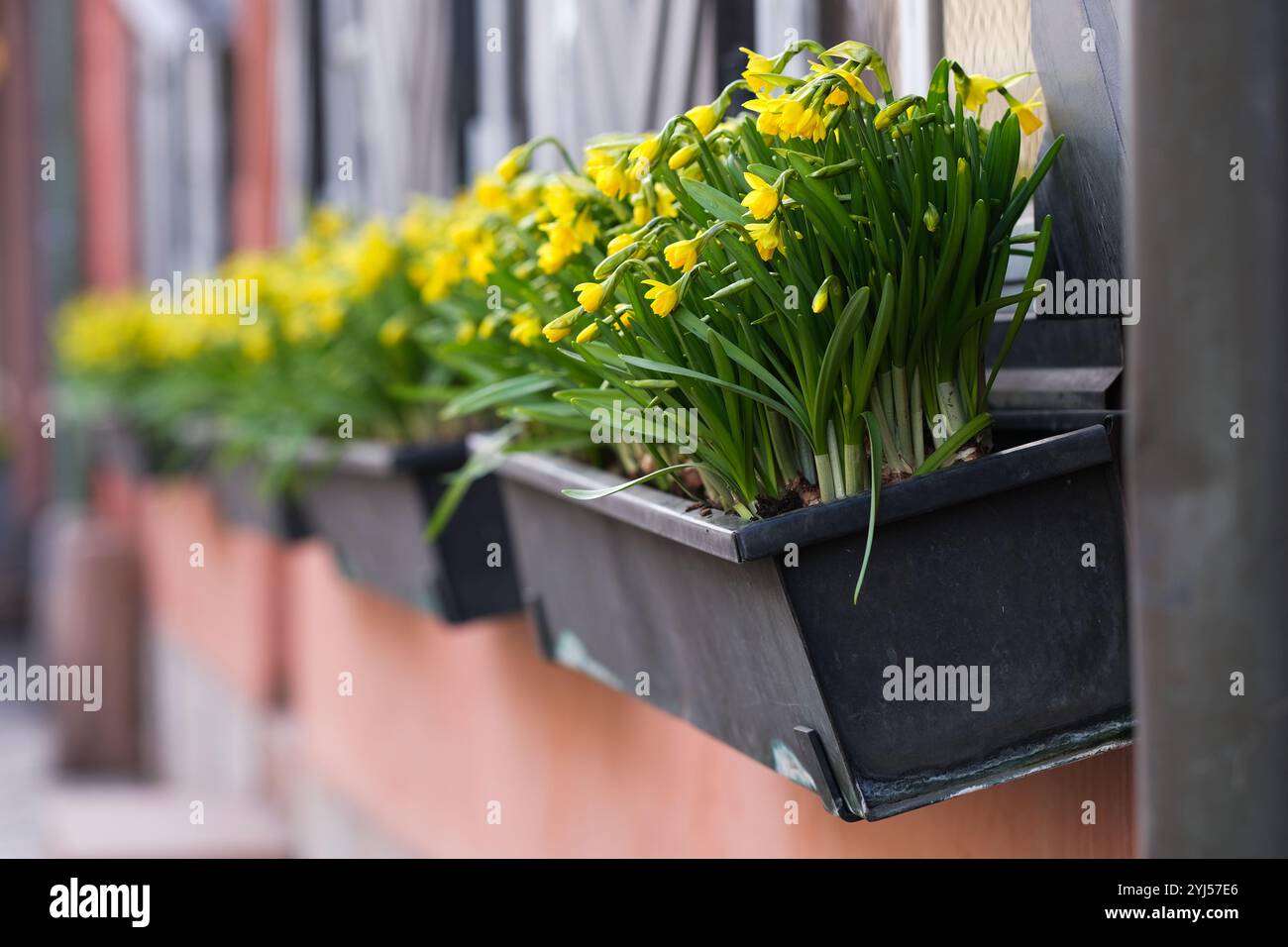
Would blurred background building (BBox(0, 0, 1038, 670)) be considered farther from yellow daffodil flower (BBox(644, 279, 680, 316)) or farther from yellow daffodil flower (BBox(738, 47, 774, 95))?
yellow daffodil flower (BBox(644, 279, 680, 316))

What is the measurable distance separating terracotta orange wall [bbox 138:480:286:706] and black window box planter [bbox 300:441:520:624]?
69.8 inches

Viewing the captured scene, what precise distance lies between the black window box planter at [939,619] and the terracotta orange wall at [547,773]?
16cm

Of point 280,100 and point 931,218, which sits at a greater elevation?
point 280,100

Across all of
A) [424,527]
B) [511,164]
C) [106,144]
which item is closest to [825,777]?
[511,164]

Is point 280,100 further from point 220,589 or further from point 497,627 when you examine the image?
point 497,627

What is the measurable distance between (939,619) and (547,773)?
133 centimetres

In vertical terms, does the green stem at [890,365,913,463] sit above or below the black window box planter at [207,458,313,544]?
below

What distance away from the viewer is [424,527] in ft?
6.48

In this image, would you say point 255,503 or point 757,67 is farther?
point 255,503

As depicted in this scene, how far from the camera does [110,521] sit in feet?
24.6

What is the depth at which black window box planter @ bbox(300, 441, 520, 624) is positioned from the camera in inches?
77.5

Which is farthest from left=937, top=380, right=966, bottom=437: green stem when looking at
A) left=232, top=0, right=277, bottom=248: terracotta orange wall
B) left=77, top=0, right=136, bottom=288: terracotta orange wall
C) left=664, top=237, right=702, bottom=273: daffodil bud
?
left=77, top=0, right=136, bottom=288: terracotta orange wall

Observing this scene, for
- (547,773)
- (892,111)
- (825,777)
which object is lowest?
(547,773)

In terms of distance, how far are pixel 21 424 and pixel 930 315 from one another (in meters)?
10.2
